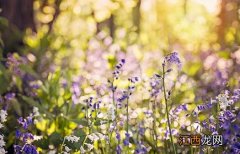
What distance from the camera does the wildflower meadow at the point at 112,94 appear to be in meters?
3.34

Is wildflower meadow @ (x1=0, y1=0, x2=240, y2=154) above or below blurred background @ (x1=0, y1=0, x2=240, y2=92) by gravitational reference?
below

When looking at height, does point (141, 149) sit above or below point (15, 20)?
below

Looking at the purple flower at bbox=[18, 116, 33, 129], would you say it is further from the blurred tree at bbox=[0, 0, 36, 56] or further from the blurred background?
the blurred tree at bbox=[0, 0, 36, 56]

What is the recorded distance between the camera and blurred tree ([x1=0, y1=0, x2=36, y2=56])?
772 centimetres

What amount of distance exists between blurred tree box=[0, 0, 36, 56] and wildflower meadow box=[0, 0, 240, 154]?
2cm

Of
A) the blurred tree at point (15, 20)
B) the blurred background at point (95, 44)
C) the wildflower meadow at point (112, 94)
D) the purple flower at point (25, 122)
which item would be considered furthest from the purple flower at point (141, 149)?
the blurred tree at point (15, 20)

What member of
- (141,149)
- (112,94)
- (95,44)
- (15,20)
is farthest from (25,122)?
(95,44)

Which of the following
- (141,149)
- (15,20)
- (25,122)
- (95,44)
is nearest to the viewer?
(25,122)

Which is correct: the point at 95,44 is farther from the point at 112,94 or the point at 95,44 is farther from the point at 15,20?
the point at 112,94

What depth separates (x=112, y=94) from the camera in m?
4.12

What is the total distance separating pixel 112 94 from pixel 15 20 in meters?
4.60

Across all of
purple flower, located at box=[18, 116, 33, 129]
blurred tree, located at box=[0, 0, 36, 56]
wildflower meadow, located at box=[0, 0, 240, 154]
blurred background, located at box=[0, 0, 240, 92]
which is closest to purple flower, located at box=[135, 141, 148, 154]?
wildflower meadow, located at box=[0, 0, 240, 154]

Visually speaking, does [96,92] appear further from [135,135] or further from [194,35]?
[194,35]

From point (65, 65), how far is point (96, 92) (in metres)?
3.67
